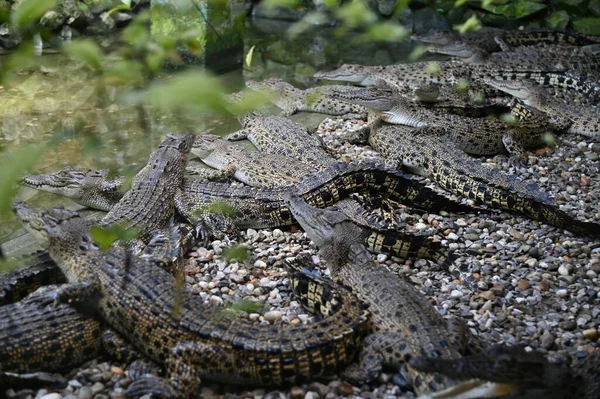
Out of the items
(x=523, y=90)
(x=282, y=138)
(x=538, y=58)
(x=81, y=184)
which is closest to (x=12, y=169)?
(x=81, y=184)

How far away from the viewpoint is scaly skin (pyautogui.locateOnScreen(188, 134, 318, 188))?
5.89 meters

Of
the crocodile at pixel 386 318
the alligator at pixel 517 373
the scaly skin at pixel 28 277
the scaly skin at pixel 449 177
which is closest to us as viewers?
the alligator at pixel 517 373

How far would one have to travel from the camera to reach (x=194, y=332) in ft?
10.8

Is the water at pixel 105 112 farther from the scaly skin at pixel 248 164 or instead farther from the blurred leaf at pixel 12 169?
the blurred leaf at pixel 12 169

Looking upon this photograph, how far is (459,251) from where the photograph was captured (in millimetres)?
4727

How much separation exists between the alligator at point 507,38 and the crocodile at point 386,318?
23.8ft

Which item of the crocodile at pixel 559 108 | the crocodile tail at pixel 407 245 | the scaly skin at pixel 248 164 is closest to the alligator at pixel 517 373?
the crocodile tail at pixel 407 245

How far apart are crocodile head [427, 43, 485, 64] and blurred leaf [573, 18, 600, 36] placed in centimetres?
262

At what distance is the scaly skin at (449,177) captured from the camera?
16.3ft

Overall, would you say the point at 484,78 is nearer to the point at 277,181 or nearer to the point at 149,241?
the point at 277,181

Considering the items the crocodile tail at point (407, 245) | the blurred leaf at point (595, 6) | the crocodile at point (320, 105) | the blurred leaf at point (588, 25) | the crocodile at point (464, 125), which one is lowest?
the crocodile at point (320, 105)

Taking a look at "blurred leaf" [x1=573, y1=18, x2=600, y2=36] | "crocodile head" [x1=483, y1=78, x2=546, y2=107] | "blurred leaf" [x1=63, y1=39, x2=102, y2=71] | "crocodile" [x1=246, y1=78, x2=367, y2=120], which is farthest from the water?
"blurred leaf" [x1=573, y1=18, x2=600, y2=36]

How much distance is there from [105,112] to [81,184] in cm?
244

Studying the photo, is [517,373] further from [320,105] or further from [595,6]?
[595,6]
